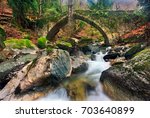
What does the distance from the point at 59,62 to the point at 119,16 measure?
8.22 meters

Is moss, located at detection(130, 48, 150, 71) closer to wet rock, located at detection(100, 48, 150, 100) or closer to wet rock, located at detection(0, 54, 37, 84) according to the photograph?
wet rock, located at detection(100, 48, 150, 100)

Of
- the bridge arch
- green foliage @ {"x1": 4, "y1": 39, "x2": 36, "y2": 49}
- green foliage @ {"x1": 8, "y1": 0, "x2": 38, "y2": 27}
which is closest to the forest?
green foliage @ {"x1": 4, "y1": 39, "x2": 36, "y2": 49}

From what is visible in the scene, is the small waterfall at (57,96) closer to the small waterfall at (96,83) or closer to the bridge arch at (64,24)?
the small waterfall at (96,83)

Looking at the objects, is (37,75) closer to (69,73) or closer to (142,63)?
(69,73)

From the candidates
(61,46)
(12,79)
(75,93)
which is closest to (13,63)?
(12,79)

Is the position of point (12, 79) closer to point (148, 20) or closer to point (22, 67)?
point (22, 67)

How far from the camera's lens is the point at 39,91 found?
4941mm

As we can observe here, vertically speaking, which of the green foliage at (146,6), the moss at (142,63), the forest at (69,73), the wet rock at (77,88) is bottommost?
the wet rock at (77,88)

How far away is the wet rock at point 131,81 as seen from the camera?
4051 millimetres

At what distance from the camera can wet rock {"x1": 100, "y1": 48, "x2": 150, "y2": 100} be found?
4.05m

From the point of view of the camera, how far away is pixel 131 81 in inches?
169

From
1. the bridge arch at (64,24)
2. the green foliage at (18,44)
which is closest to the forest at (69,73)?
the green foliage at (18,44)

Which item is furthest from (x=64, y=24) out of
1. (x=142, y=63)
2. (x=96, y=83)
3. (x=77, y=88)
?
(x=142, y=63)

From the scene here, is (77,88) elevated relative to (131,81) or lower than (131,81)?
lower
